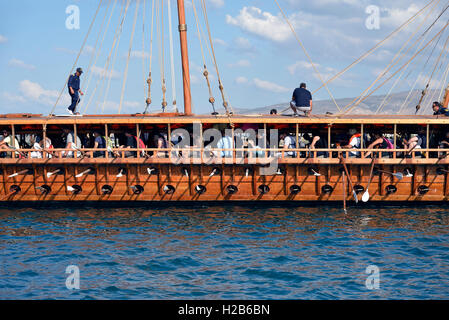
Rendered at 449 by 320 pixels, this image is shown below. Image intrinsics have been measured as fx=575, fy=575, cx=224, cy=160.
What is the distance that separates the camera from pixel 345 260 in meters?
15.5

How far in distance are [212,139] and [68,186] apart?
19.5 ft

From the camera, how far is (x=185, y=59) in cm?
2600

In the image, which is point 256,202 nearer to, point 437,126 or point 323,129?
point 323,129

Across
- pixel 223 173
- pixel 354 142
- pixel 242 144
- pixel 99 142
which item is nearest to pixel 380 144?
pixel 354 142

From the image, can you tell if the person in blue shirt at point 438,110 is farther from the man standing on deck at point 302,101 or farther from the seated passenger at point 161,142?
the seated passenger at point 161,142

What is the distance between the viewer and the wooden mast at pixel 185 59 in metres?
25.9

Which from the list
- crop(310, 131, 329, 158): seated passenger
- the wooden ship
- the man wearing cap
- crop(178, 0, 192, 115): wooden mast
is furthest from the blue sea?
crop(178, 0, 192, 115): wooden mast

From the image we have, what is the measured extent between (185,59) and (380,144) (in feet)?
30.9

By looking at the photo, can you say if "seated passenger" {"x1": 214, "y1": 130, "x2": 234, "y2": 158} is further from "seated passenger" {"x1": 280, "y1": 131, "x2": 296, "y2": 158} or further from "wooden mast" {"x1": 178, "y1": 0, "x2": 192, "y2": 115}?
"wooden mast" {"x1": 178, "y1": 0, "x2": 192, "y2": 115}

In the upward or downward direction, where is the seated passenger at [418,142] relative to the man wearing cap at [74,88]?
downward

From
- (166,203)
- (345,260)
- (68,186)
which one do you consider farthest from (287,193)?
(68,186)

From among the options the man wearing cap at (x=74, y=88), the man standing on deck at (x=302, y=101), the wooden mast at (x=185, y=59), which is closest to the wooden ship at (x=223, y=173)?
the man standing on deck at (x=302, y=101)

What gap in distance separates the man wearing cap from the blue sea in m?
5.05

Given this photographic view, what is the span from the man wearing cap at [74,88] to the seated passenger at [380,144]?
1253 centimetres
